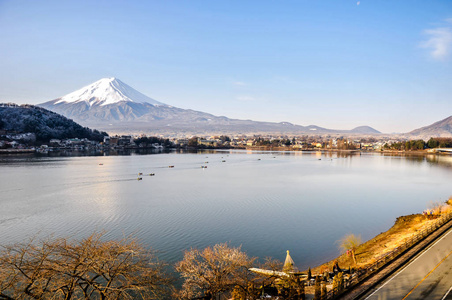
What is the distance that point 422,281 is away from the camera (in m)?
9.89

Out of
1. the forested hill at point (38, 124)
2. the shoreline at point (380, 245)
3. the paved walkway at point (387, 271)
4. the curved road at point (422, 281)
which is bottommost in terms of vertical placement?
the shoreline at point (380, 245)

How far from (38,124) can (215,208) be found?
4260 inches

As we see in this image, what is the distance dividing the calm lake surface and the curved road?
4.34 meters

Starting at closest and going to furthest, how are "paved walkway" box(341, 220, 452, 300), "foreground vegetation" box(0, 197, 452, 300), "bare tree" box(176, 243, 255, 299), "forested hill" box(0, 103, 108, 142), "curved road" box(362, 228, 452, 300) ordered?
"foreground vegetation" box(0, 197, 452, 300), "curved road" box(362, 228, 452, 300), "paved walkway" box(341, 220, 452, 300), "bare tree" box(176, 243, 255, 299), "forested hill" box(0, 103, 108, 142)

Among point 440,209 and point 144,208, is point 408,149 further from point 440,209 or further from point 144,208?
point 144,208

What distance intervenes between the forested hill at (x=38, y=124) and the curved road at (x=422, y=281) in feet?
375

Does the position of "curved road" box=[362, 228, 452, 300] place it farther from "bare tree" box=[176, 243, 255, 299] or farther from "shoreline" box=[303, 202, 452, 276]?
"bare tree" box=[176, 243, 255, 299]

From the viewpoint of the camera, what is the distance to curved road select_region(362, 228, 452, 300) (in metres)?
8.98

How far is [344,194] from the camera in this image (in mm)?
33250

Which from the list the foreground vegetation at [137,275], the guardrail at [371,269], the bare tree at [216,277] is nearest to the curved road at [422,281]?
the guardrail at [371,269]

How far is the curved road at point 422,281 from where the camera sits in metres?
8.98

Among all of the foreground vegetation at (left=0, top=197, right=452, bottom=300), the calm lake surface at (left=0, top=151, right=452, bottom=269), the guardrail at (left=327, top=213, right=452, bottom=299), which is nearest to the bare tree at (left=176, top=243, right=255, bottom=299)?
the foreground vegetation at (left=0, top=197, right=452, bottom=300)

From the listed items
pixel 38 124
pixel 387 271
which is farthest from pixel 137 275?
pixel 38 124

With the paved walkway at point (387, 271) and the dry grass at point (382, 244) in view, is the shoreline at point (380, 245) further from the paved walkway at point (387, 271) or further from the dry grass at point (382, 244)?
the paved walkway at point (387, 271)
